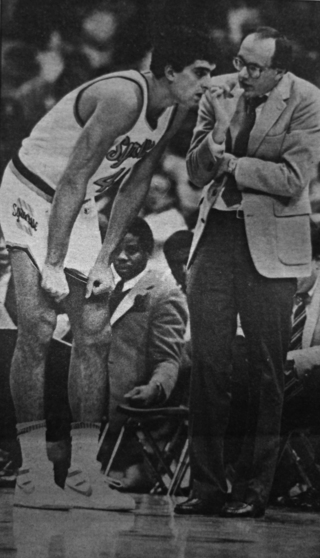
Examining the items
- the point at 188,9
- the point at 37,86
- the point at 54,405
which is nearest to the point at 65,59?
the point at 37,86

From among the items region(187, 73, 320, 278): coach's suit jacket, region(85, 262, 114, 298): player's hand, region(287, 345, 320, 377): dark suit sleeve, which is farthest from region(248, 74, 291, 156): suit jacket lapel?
region(287, 345, 320, 377): dark suit sleeve

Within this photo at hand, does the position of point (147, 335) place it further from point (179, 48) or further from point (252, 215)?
point (179, 48)

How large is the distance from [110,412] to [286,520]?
1.41 m

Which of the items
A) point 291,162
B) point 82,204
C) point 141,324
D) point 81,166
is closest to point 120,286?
point 141,324

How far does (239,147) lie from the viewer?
578 cm

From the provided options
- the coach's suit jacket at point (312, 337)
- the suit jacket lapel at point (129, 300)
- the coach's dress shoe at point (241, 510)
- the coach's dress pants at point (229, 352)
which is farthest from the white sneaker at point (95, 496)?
the coach's suit jacket at point (312, 337)

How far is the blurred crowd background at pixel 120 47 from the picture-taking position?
5.66 m

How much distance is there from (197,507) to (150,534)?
37 cm

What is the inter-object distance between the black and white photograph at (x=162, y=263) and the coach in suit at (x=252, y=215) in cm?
1

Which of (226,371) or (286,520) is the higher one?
(226,371)

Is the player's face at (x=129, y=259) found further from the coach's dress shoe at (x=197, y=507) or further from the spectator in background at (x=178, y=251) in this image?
the coach's dress shoe at (x=197, y=507)

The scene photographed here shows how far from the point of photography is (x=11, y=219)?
5.74 metres

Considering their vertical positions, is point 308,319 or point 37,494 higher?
point 308,319

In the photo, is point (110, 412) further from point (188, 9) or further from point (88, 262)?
point (188, 9)
